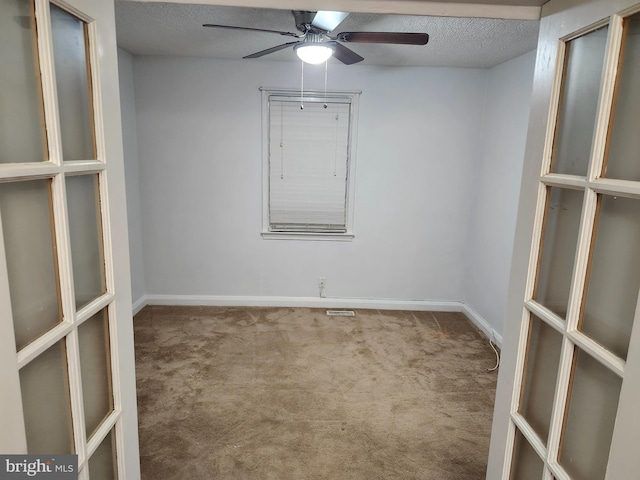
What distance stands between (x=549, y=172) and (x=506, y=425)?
2.66 ft

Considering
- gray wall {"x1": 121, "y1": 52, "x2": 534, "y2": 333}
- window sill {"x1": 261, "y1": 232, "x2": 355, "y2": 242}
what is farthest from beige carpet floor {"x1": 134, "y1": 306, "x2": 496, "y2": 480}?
window sill {"x1": 261, "y1": 232, "x2": 355, "y2": 242}

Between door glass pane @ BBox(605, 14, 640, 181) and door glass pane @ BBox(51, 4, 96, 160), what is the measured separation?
1243 millimetres

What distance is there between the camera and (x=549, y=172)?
112cm

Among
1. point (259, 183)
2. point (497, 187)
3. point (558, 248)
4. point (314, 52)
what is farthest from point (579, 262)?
point (259, 183)

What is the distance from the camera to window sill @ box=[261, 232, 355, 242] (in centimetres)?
418

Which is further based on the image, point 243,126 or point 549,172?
point 243,126

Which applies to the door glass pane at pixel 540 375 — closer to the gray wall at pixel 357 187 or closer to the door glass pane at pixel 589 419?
the door glass pane at pixel 589 419

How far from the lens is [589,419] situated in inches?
38.7

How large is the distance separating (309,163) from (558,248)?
3.13m

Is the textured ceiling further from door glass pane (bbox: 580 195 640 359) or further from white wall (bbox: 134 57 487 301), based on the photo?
door glass pane (bbox: 580 195 640 359)

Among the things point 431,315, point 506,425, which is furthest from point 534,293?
point 431,315


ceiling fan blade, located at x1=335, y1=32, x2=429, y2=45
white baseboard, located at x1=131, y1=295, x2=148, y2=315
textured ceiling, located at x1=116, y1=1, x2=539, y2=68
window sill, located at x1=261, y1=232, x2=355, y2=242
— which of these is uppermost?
textured ceiling, located at x1=116, y1=1, x2=539, y2=68

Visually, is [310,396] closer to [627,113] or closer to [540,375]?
[540,375]

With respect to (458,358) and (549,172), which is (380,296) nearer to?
(458,358)
